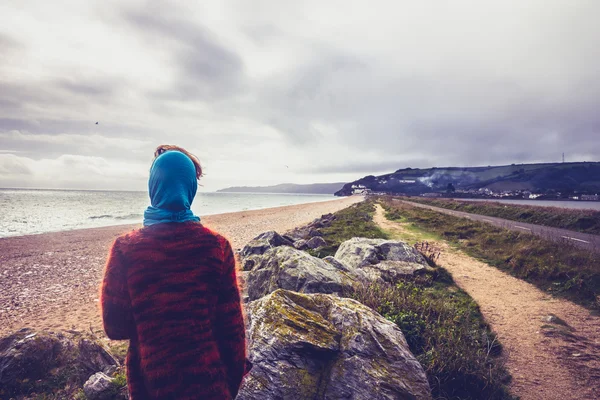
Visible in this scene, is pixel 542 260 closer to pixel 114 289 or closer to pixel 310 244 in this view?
pixel 310 244

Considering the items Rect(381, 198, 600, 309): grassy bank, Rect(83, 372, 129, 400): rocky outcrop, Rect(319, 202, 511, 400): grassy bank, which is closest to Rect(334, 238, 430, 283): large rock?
Rect(319, 202, 511, 400): grassy bank

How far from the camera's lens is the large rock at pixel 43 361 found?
487 cm

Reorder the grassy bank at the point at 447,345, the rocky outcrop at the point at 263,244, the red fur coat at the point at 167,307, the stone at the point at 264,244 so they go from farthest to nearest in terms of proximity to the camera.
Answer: the stone at the point at 264,244 < the rocky outcrop at the point at 263,244 < the grassy bank at the point at 447,345 < the red fur coat at the point at 167,307

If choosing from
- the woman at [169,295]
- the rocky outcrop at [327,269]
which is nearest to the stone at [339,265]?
the rocky outcrop at [327,269]

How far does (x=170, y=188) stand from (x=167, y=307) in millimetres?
842

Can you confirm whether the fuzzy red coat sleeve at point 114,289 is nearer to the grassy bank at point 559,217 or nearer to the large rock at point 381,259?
the large rock at point 381,259

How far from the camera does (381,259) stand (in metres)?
11.2

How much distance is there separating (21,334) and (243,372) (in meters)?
6.08

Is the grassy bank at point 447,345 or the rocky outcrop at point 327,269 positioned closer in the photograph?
the grassy bank at point 447,345

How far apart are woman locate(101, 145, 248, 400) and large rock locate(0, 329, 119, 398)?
424 centimetres

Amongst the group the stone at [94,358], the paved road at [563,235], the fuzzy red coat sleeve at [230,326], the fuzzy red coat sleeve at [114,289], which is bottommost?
the paved road at [563,235]

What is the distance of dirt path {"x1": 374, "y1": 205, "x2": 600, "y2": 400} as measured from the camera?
5055 millimetres

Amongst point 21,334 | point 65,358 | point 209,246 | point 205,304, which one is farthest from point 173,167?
point 21,334

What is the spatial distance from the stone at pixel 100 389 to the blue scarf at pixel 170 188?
159 inches
